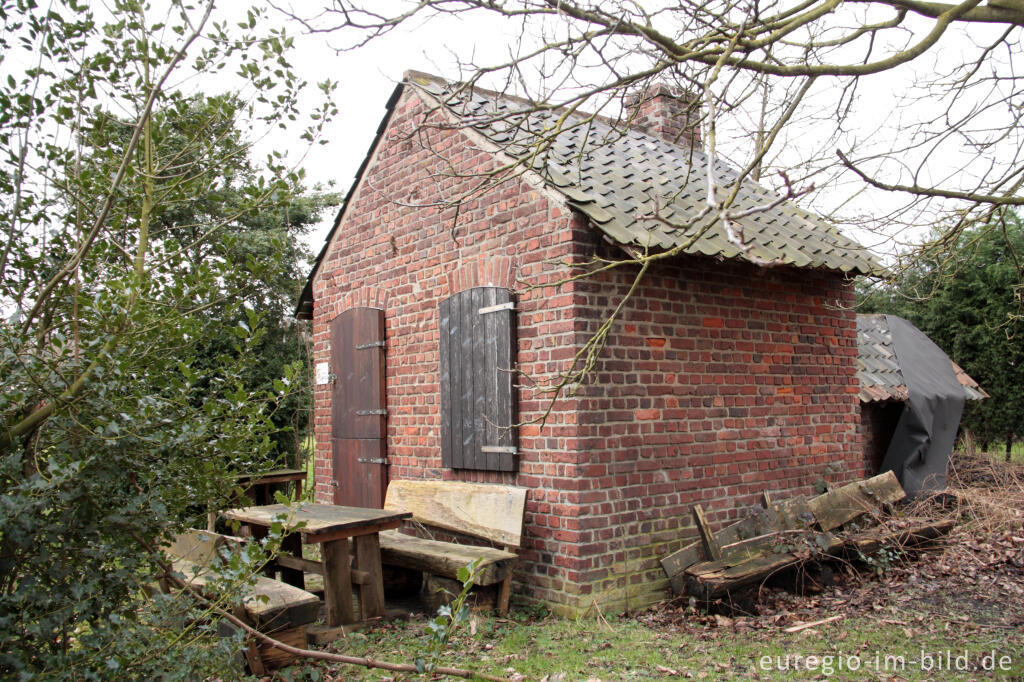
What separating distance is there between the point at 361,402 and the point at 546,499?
9.58 feet

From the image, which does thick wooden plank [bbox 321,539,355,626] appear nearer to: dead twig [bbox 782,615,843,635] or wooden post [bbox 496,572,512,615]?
wooden post [bbox 496,572,512,615]

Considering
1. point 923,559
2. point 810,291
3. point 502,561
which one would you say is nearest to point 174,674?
point 502,561

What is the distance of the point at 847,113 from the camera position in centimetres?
479

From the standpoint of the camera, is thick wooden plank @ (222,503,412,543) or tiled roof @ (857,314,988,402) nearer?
thick wooden plank @ (222,503,412,543)

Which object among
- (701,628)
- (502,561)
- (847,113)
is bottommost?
(701,628)

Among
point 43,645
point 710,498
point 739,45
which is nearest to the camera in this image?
point 43,645

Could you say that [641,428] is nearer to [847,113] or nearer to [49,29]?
[847,113]

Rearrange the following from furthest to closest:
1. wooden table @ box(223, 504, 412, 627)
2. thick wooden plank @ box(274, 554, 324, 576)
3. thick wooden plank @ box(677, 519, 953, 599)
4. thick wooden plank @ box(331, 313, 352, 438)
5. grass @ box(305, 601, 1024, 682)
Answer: thick wooden plank @ box(331, 313, 352, 438), thick wooden plank @ box(274, 554, 324, 576), thick wooden plank @ box(677, 519, 953, 599), wooden table @ box(223, 504, 412, 627), grass @ box(305, 601, 1024, 682)

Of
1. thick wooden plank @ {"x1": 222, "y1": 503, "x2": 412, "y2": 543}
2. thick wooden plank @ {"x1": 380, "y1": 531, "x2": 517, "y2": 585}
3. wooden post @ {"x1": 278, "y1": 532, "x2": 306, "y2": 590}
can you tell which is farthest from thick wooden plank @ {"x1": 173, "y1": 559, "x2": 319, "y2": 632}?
wooden post @ {"x1": 278, "y1": 532, "x2": 306, "y2": 590}

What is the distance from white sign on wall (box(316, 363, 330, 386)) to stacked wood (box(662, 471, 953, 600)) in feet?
15.0

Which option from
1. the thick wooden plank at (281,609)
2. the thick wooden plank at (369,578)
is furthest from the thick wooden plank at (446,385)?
the thick wooden plank at (281,609)

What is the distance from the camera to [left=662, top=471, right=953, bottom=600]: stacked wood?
5922 millimetres

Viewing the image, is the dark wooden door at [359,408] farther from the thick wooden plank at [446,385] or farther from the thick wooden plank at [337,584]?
the thick wooden plank at [337,584]

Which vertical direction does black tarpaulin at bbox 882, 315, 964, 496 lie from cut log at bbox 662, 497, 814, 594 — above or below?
above
